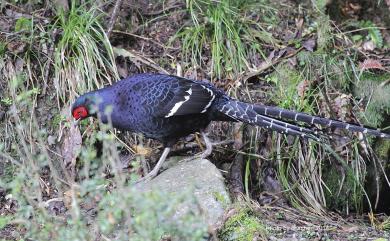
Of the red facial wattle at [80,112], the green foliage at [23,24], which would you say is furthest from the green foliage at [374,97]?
the green foliage at [23,24]

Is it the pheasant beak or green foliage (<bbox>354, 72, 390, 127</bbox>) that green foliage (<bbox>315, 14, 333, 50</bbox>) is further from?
the pheasant beak

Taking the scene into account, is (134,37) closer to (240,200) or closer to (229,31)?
(229,31)

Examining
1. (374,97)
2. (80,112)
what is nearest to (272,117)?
(374,97)

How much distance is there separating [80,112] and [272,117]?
1.70 metres

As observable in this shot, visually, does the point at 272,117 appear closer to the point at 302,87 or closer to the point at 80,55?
the point at 302,87

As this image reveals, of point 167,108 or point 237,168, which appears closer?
point 167,108

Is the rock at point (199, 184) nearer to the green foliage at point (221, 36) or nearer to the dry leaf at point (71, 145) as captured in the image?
the dry leaf at point (71, 145)

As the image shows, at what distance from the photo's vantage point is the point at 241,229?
482cm

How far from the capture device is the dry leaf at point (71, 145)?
20.6ft

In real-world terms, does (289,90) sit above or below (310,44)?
below

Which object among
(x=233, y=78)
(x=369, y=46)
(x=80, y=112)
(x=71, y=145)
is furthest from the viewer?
(x=369, y=46)

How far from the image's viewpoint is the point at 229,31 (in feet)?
22.8

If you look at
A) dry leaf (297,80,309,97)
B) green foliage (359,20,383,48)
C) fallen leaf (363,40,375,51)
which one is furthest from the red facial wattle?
green foliage (359,20,383,48)

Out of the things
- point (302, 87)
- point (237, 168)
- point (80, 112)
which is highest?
point (302, 87)
